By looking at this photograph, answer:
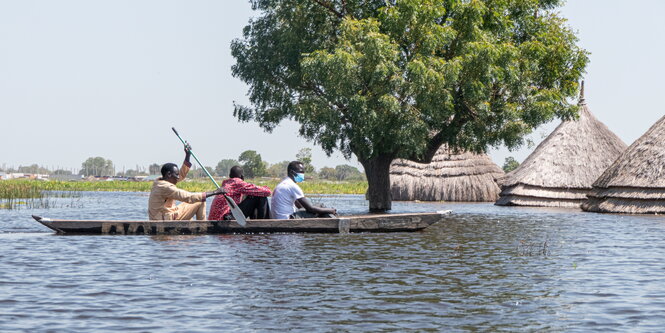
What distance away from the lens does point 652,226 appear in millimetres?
21625

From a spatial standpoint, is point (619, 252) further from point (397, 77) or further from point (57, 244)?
point (397, 77)

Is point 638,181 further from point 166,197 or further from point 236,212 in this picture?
point 166,197

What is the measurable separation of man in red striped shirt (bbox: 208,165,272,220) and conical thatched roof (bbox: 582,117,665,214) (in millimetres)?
15395

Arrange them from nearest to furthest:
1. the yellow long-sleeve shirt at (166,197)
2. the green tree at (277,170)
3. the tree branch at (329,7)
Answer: the yellow long-sleeve shirt at (166,197)
the tree branch at (329,7)
the green tree at (277,170)

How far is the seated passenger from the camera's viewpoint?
1638 cm

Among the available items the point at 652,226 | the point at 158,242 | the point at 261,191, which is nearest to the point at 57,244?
the point at 158,242

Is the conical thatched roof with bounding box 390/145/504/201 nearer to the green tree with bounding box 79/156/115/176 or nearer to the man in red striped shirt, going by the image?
the man in red striped shirt

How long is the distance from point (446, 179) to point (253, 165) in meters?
73.4

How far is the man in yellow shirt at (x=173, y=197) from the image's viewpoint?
625 inches

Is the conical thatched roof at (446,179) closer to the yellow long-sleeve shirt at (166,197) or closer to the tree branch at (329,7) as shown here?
the tree branch at (329,7)

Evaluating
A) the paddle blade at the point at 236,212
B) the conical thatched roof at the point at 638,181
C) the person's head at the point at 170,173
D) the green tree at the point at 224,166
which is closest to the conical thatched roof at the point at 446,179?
the conical thatched roof at the point at 638,181

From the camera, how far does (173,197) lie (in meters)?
16.0

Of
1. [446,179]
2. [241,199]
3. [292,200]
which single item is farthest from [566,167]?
[241,199]

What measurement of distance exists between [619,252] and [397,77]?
12.2 metres
